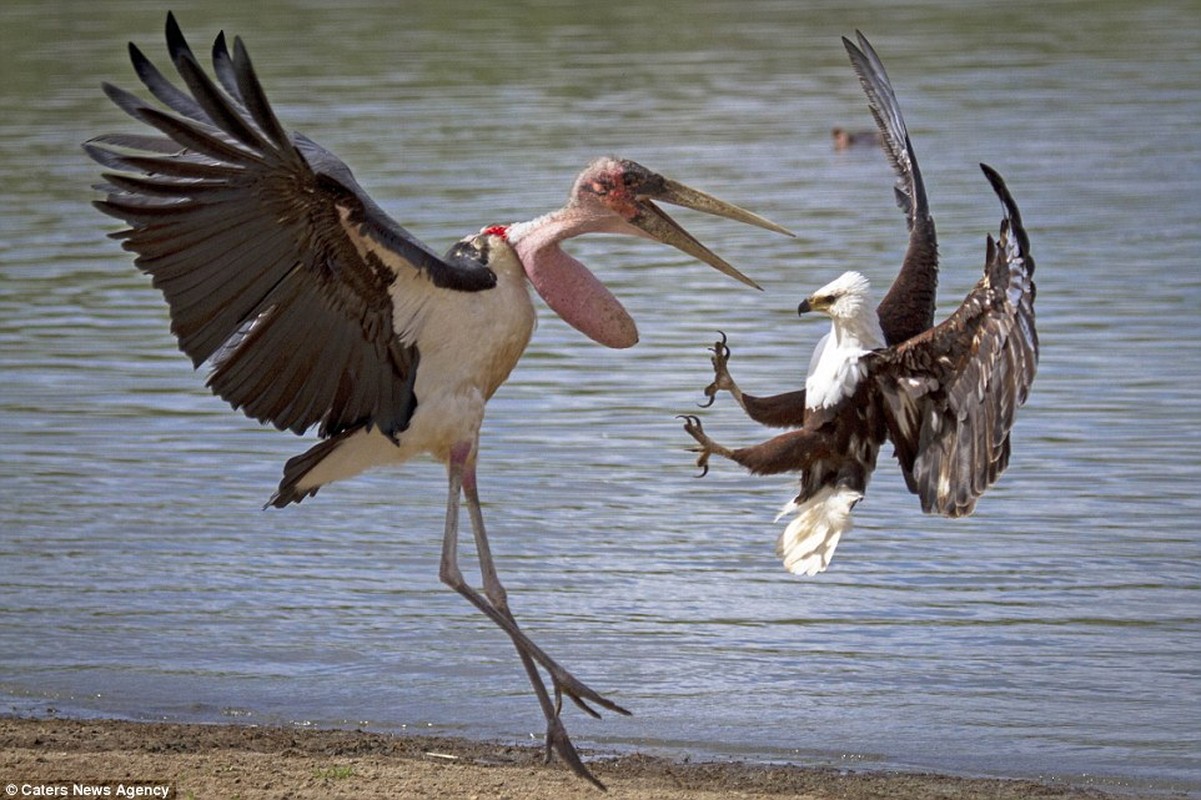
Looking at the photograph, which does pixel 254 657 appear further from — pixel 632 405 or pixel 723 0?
pixel 723 0

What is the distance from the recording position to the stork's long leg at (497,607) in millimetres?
6539

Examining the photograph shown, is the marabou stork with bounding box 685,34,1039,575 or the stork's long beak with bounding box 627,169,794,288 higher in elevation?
the stork's long beak with bounding box 627,169,794,288

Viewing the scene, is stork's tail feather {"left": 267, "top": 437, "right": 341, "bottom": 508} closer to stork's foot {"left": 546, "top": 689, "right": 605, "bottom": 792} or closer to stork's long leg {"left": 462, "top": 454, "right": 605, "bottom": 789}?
stork's long leg {"left": 462, "top": 454, "right": 605, "bottom": 789}

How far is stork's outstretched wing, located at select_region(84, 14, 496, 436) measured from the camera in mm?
5891

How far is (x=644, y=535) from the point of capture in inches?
370

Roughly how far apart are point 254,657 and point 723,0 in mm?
31853

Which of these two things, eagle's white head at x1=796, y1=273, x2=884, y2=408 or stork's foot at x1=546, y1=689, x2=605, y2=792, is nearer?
stork's foot at x1=546, y1=689, x2=605, y2=792

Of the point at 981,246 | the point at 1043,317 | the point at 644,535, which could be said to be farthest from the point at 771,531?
the point at 981,246

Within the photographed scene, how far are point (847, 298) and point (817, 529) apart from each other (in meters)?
0.74

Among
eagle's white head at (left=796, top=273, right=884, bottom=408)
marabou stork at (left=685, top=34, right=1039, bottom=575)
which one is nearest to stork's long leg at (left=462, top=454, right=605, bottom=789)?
marabou stork at (left=685, top=34, right=1039, bottom=575)

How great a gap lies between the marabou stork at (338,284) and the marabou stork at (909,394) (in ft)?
2.06

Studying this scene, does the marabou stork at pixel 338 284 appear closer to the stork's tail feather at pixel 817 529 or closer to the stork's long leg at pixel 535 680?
the stork's long leg at pixel 535 680

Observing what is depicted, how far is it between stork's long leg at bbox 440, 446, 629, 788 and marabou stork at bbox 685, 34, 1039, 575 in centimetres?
88

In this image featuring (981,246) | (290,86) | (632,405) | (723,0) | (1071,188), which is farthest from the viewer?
(723,0)
